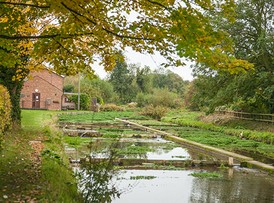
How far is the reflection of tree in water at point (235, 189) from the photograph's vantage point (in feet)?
38.1

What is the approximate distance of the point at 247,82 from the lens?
30406 mm

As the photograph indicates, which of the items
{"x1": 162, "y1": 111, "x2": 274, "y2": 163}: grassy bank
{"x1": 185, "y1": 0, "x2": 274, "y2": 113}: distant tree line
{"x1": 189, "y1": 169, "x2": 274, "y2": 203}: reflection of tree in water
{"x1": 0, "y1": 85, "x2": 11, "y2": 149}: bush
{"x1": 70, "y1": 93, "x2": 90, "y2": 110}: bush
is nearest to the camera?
{"x1": 189, "y1": 169, "x2": 274, "y2": 203}: reflection of tree in water

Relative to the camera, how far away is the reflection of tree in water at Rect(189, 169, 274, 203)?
1162 centimetres

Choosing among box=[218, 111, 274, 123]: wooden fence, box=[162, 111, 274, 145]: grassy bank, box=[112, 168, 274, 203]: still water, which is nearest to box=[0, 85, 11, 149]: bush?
box=[112, 168, 274, 203]: still water

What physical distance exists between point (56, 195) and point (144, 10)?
441 centimetres

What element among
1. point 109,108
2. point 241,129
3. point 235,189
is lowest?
point 235,189

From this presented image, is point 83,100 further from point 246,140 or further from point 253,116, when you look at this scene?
point 246,140

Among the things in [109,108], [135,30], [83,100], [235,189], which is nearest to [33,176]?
[135,30]

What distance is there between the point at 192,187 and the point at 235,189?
1.38 metres

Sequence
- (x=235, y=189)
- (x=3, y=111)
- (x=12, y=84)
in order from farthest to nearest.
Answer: (x=12, y=84)
(x=3, y=111)
(x=235, y=189)

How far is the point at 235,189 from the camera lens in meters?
12.8

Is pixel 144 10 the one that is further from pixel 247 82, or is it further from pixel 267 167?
pixel 247 82

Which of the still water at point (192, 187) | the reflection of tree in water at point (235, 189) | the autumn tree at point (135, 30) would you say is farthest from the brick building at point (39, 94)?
the autumn tree at point (135, 30)

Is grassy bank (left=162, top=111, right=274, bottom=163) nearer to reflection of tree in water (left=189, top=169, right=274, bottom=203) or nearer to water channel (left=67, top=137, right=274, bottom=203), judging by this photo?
water channel (left=67, top=137, right=274, bottom=203)
